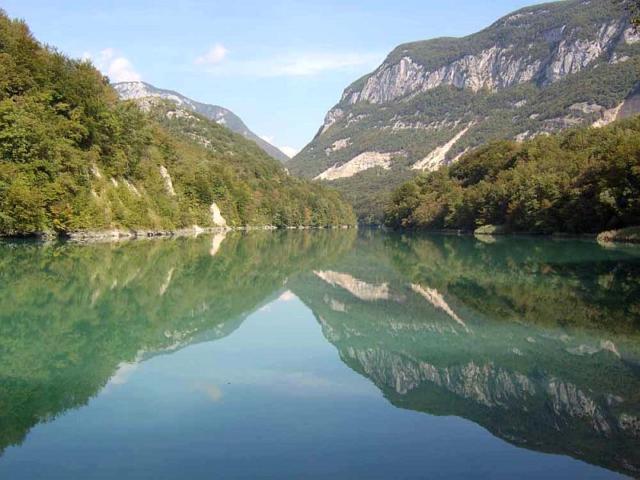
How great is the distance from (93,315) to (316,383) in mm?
8442

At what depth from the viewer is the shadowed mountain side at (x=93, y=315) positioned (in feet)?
31.4

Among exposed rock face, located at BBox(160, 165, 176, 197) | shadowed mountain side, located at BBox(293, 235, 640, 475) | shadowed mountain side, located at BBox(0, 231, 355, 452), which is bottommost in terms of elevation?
shadowed mountain side, located at BBox(293, 235, 640, 475)

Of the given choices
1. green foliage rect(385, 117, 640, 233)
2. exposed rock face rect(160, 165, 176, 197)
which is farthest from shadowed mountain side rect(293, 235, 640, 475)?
exposed rock face rect(160, 165, 176, 197)

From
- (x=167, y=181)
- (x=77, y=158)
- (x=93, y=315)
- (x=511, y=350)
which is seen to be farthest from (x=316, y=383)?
(x=167, y=181)

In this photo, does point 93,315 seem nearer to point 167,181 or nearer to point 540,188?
point 167,181

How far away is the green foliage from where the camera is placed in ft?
198

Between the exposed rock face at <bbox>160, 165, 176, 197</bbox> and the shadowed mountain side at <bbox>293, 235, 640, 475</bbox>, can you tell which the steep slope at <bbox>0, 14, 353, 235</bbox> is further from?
the shadowed mountain side at <bbox>293, 235, 640, 475</bbox>

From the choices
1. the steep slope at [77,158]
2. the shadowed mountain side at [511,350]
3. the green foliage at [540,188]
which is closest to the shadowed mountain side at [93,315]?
the shadowed mountain side at [511,350]

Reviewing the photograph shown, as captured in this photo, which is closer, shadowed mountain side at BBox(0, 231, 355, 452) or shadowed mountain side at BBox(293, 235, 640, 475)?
shadowed mountain side at BBox(293, 235, 640, 475)

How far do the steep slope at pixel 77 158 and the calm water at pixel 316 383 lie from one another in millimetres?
28436

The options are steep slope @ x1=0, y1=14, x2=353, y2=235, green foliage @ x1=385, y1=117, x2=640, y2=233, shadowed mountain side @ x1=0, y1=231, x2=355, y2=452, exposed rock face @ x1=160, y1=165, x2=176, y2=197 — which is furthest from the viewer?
exposed rock face @ x1=160, y1=165, x2=176, y2=197

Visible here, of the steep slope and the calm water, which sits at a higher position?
the steep slope

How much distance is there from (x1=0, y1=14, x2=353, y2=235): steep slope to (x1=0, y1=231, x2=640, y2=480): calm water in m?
28.4

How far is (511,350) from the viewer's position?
12.7 metres
